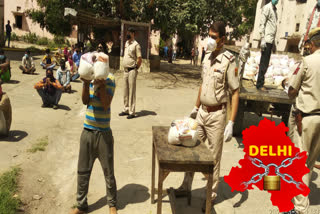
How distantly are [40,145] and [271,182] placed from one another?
454 centimetres

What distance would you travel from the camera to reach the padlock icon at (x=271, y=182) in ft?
8.07

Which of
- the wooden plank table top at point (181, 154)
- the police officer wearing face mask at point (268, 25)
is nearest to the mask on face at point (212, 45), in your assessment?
the wooden plank table top at point (181, 154)

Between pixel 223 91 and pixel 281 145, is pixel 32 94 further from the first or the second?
pixel 281 145

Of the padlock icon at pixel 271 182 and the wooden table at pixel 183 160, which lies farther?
the wooden table at pixel 183 160

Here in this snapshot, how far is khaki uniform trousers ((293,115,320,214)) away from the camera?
343 centimetres

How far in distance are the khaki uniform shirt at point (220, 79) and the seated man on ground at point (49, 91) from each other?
228 inches

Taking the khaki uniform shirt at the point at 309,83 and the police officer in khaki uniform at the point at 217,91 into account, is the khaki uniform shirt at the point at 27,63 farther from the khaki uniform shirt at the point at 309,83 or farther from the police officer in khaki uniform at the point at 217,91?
the khaki uniform shirt at the point at 309,83

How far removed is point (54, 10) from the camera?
21.7 m

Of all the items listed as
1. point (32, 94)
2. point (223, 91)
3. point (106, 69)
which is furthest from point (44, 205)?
point (32, 94)

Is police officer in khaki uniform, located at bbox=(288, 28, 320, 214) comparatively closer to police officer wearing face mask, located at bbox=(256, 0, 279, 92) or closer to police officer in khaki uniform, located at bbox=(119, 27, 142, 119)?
police officer wearing face mask, located at bbox=(256, 0, 279, 92)

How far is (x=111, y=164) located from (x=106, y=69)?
1.16m

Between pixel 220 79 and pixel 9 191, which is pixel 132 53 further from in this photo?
pixel 9 191

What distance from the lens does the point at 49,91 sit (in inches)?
Result: 328

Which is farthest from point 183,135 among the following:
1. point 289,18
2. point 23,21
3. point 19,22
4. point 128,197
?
point 19,22
